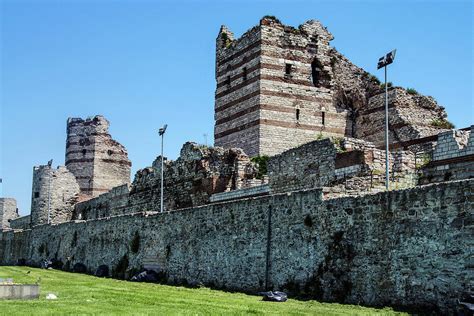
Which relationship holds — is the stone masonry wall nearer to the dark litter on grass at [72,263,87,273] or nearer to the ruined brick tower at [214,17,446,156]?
the dark litter on grass at [72,263,87,273]

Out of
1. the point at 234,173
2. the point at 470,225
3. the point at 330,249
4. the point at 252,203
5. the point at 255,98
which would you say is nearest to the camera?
the point at 470,225

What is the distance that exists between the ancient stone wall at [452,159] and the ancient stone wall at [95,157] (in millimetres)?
39347

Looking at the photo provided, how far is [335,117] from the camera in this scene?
34.0m

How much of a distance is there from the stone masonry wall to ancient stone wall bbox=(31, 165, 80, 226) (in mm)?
23558

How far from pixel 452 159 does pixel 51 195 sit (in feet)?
110

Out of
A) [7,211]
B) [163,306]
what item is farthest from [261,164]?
[7,211]

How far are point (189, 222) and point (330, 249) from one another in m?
7.31

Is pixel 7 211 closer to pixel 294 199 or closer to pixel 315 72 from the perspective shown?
pixel 315 72

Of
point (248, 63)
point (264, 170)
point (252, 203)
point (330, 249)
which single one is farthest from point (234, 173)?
point (330, 249)

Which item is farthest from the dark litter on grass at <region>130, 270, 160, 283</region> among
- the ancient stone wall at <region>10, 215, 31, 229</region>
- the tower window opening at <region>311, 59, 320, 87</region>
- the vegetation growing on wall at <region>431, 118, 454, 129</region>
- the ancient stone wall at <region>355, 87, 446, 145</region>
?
the ancient stone wall at <region>10, 215, 31, 229</region>

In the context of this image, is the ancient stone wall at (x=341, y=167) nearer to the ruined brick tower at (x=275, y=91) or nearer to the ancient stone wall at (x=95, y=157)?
the ruined brick tower at (x=275, y=91)

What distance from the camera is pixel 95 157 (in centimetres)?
5625

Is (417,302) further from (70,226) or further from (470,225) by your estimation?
(70,226)

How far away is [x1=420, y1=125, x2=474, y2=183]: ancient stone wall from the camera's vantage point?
18.2 metres
